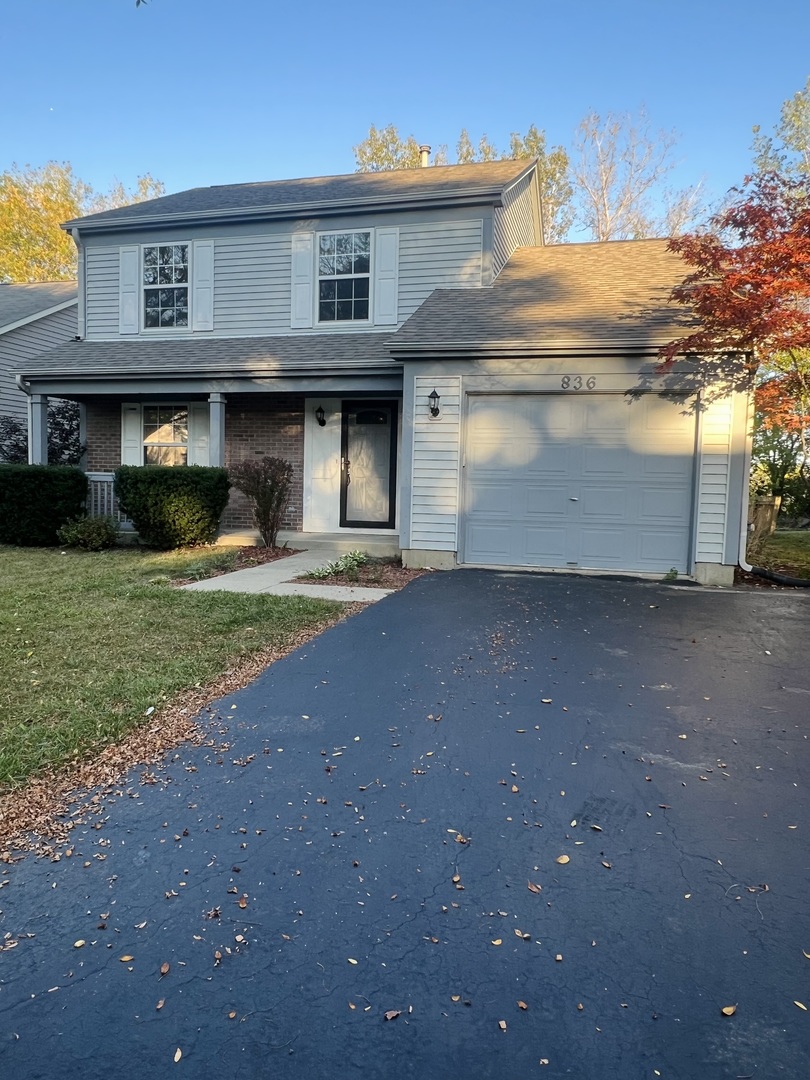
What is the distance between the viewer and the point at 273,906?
2.30m

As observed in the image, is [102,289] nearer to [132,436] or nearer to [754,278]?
[132,436]

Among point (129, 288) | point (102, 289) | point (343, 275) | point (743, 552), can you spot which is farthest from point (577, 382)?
point (102, 289)

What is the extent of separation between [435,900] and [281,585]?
587 centimetres

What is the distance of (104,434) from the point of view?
43.4 ft

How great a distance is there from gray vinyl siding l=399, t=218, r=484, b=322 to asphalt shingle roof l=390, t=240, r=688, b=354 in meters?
0.38

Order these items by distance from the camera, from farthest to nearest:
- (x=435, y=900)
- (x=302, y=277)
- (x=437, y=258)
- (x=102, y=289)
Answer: (x=102, y=289), (x=302, y=277), (x=437, y=258), (x=435, y=900)

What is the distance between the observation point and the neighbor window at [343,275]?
11.8 meters

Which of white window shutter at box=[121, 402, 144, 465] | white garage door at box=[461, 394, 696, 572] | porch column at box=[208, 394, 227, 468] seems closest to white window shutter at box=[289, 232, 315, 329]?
porch column at box=[208, 394, 227, 468]

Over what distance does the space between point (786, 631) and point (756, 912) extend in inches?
178

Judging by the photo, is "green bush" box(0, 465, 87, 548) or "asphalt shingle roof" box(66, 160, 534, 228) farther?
"asphalt shingle roof" box(66, 160, 534, 228)

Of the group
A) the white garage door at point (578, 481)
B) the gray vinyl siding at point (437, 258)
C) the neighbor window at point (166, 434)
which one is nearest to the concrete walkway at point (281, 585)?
the white garage door at point (578, 481)

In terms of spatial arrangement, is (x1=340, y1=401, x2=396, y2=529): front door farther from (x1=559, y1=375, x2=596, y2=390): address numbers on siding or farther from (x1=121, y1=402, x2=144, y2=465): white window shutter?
(x1=121, y1=402, x2=144, y2=465): white window shutter

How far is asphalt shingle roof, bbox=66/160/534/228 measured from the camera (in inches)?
451

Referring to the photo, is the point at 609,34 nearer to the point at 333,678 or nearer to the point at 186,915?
the point at 333,678
